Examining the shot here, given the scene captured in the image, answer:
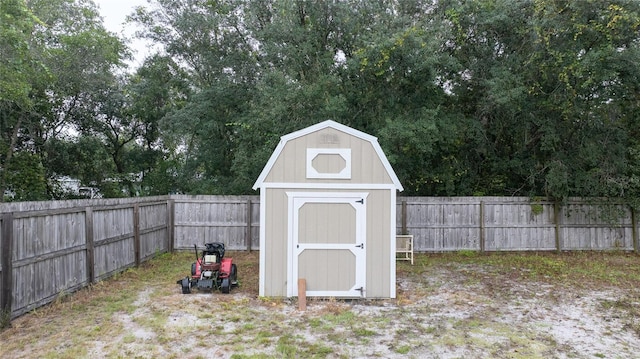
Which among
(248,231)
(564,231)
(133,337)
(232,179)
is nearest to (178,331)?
(133,337)

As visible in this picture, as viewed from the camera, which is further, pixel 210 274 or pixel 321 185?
pixel 210 274

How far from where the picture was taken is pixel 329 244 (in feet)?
19.0

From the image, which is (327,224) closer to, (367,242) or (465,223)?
(367,242)

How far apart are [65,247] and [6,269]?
1194 mm

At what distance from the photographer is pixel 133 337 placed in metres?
4.23

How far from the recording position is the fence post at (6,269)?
4.33 meters

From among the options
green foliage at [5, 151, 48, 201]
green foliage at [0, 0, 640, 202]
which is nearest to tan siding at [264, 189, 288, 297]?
green foliage at [0, 0, 640, 202]

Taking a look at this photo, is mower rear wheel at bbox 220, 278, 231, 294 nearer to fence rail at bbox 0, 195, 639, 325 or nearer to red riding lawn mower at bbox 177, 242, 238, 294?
red riding lawn mower at bbox 177, 242, 238, 294

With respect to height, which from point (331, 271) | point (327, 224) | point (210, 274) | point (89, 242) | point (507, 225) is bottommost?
point (210, 274)

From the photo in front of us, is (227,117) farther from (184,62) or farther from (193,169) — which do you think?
(184,62)

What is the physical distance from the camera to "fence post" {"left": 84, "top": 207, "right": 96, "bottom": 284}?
240 inches

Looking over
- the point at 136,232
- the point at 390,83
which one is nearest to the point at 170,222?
the point at 136,232

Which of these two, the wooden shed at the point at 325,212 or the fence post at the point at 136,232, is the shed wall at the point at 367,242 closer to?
the wooden shed at the point at 325,212

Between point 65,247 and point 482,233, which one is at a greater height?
point 65,247
